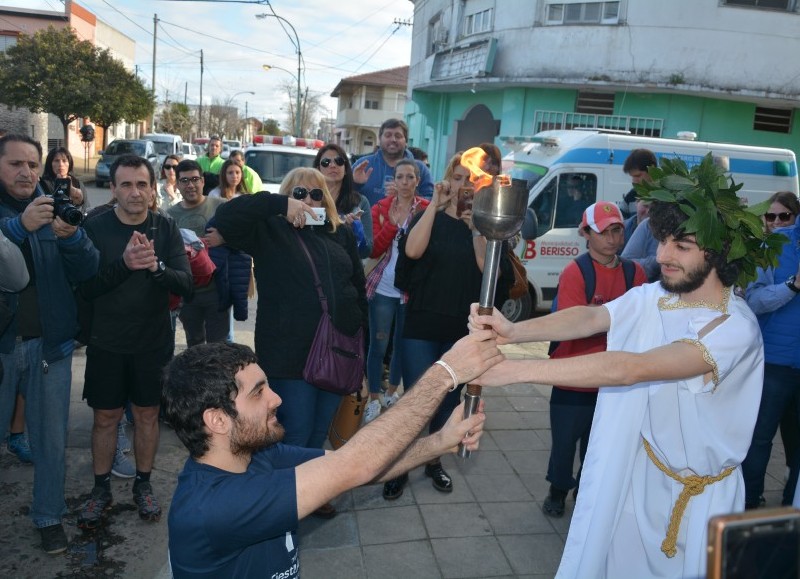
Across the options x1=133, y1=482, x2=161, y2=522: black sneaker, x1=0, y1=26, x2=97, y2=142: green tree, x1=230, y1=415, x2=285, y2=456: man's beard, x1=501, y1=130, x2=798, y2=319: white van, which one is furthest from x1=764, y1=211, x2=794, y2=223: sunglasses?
x1=0, y1=26, x2=97, y2=142: green tree

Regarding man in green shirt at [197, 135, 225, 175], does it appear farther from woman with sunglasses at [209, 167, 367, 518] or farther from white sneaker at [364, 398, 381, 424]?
woman with sunglasses at [209, 167, 367, 518]

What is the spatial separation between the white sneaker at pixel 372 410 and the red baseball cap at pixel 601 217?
2.49 meters

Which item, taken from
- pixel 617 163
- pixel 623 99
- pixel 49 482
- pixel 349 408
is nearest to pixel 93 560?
pixel 49 482

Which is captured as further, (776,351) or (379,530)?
(776,351)

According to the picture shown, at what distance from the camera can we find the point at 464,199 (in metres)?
4.47

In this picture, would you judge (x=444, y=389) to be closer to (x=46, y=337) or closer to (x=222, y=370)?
(x=222, y=370)

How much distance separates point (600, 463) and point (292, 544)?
4.36 ft

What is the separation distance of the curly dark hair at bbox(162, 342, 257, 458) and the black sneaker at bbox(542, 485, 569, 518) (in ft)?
9.87

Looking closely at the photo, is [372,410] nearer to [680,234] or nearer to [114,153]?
[680,234]

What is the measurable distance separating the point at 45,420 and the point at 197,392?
215cm

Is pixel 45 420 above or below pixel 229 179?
below

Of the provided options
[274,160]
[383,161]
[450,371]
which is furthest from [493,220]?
[274,160]

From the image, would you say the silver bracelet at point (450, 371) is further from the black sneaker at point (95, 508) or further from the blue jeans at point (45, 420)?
the black sneaker at point (95, 508)

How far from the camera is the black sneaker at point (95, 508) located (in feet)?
13.0
